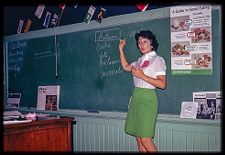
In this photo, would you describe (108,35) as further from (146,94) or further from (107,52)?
(146,94)

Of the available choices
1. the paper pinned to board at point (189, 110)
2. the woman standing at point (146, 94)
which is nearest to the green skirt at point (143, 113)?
the woman standing at point (146, 94)

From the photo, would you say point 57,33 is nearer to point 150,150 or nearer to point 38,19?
point 38,19

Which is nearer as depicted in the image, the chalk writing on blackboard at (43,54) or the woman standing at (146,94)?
the woman standing at (146,94)

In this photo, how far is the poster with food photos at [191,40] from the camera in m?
3.37

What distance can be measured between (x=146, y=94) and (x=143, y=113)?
0.22 meters

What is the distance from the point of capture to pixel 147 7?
3873 millimetres

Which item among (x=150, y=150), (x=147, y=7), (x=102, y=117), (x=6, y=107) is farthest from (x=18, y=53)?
(x=150, y=150)

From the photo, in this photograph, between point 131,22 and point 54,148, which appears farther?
point 131,22

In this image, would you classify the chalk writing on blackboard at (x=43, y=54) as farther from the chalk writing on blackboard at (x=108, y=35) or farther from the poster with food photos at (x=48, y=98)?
the chalk writing on blackboard at (x=108, y=35)

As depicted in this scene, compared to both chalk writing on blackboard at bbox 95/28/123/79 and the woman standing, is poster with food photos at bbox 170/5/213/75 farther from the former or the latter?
chalk writing on blackboard at bbox 95/28/123/79

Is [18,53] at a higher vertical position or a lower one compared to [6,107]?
higher

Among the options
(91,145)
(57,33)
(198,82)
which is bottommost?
(91,145)

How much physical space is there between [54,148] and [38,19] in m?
2.93

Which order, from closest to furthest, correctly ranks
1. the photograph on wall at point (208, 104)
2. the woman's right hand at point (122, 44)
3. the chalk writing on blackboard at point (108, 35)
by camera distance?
the photograph on wall at point (208, 104) < the woman's right hand at point (122, 44) < the chalk writing on blackboard at point (108, 35)
